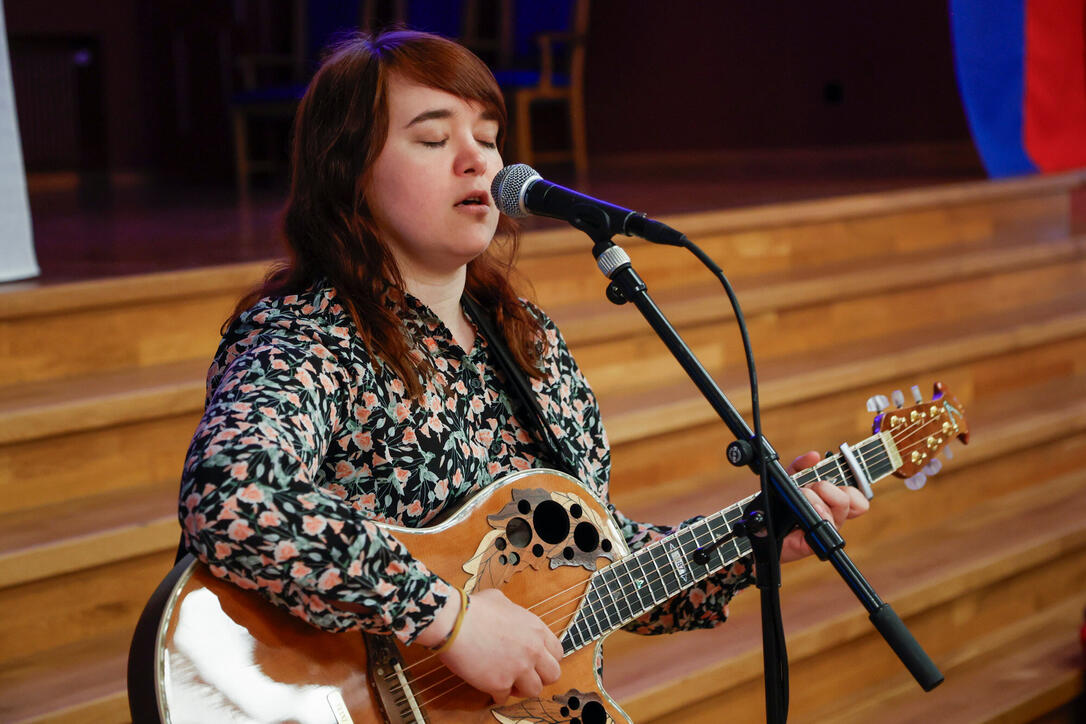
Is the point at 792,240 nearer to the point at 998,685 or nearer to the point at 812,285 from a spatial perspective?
the point at 812,285

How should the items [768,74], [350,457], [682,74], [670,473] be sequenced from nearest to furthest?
[350,457]
[670,473]
[768,74]
[682,74]

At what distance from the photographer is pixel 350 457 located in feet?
4.62

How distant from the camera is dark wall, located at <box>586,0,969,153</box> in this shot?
659cm

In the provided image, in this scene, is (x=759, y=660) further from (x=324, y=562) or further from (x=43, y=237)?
(x=43, y=237)

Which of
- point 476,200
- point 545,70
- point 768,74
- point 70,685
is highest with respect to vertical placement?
point 476,200

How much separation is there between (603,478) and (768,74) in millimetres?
5907

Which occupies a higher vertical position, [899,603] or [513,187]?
[513,187]

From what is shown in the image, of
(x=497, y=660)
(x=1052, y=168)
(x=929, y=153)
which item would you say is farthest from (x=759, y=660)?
(x=929, y=153)

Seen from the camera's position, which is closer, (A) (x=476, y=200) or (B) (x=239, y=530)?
(B) (x=239, y=530)

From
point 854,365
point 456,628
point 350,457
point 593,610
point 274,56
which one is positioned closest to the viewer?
point 456,628

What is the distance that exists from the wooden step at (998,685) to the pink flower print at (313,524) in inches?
70.8

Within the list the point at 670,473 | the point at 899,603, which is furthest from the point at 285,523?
the point at 899,603

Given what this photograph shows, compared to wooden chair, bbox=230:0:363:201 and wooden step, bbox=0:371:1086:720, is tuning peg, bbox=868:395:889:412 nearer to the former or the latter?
wooden step, bbox=0:371:1086:720

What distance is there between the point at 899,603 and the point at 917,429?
1324 mm
